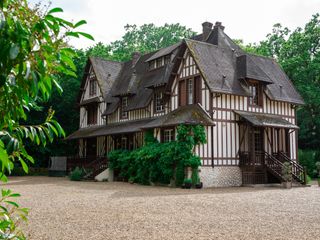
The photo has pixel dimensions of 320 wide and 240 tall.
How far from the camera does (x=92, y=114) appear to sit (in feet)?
103

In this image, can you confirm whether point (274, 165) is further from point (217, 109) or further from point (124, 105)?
point (124, 105)

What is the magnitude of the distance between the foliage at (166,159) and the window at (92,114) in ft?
30.7

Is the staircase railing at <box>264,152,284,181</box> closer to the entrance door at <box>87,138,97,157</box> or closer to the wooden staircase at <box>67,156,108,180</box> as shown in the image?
the wooden staircase at <box>67,156,108,180</box>

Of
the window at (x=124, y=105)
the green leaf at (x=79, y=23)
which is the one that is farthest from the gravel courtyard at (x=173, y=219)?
the window at (x=124, y=105)

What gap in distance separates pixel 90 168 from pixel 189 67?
9.87 metres

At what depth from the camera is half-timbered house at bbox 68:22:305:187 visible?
2008cm

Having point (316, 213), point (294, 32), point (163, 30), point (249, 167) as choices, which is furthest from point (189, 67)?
point (163, 30)

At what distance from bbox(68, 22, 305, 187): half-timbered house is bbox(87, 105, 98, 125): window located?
2.70 meters

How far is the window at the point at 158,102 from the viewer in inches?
944

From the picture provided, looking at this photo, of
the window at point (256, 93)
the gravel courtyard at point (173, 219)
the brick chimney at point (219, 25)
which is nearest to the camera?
the gravel courtyard at point (173, 219)

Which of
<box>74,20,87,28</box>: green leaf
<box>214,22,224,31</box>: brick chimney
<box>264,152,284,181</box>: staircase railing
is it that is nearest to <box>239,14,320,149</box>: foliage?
<box>214,22,224,31</box>: brick chimney

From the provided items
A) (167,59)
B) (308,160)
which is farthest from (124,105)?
(308,160)

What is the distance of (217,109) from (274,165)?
4.56 m

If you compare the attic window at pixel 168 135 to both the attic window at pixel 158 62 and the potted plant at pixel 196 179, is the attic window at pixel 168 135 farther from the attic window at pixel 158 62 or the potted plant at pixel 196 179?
the attic window at pixel 158 62
